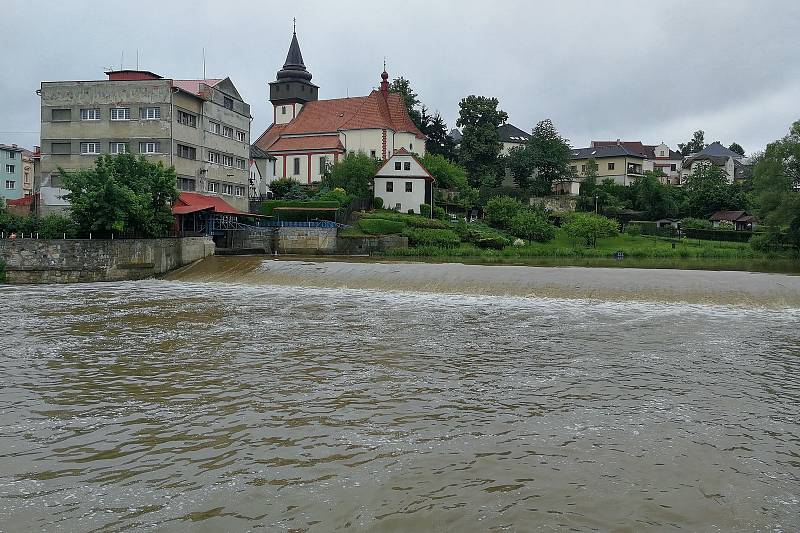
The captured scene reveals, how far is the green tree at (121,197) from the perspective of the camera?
4016cm

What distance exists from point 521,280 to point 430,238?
22694 mm

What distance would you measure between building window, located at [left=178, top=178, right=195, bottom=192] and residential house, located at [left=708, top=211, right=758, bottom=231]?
60413 mm

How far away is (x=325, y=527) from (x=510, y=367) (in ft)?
31.3

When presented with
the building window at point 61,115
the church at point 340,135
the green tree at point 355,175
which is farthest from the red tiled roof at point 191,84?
the church at point 340,135

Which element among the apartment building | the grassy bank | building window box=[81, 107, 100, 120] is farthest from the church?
building window box=[81, 107, 100, 120]

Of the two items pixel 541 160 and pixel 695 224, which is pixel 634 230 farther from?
pixel 541 160

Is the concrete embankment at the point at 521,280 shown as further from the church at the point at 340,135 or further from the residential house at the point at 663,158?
the residential house at the point at 663,158

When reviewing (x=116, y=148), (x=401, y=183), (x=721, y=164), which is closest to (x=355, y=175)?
(x=401, y=183)

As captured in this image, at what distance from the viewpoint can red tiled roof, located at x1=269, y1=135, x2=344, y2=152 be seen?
83.6 metres

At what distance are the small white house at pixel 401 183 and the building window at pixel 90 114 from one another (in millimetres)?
27854

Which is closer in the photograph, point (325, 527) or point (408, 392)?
point (325, 527)

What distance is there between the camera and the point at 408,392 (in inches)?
567

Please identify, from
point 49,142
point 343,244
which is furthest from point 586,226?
point 49,142

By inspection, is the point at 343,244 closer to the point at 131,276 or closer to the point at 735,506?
the point at 131,276
